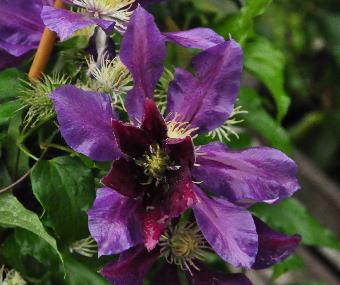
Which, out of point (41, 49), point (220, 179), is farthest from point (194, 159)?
point (41, 49)

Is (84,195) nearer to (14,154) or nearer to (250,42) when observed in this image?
(14,154)

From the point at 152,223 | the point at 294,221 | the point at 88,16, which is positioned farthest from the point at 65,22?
the point at 294,221

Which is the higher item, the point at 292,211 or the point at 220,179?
the point at 220,179

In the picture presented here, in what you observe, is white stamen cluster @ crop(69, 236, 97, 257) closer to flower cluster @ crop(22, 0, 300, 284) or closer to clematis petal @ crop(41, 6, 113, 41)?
flower cluster @ crop(22, 0, 300, 284)

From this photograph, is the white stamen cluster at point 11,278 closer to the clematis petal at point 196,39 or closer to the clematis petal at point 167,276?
the clematis petal at point 167,276

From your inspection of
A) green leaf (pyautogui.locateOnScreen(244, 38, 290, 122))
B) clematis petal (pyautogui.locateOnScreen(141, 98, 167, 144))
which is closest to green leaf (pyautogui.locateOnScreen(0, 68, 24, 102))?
clematis petal (pyautogui.locateOnScreen(141, 98, 167, 144))

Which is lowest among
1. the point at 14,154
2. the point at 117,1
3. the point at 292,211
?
the point at 292,211

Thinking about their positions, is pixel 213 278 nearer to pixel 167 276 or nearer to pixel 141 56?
pixel 167 276
